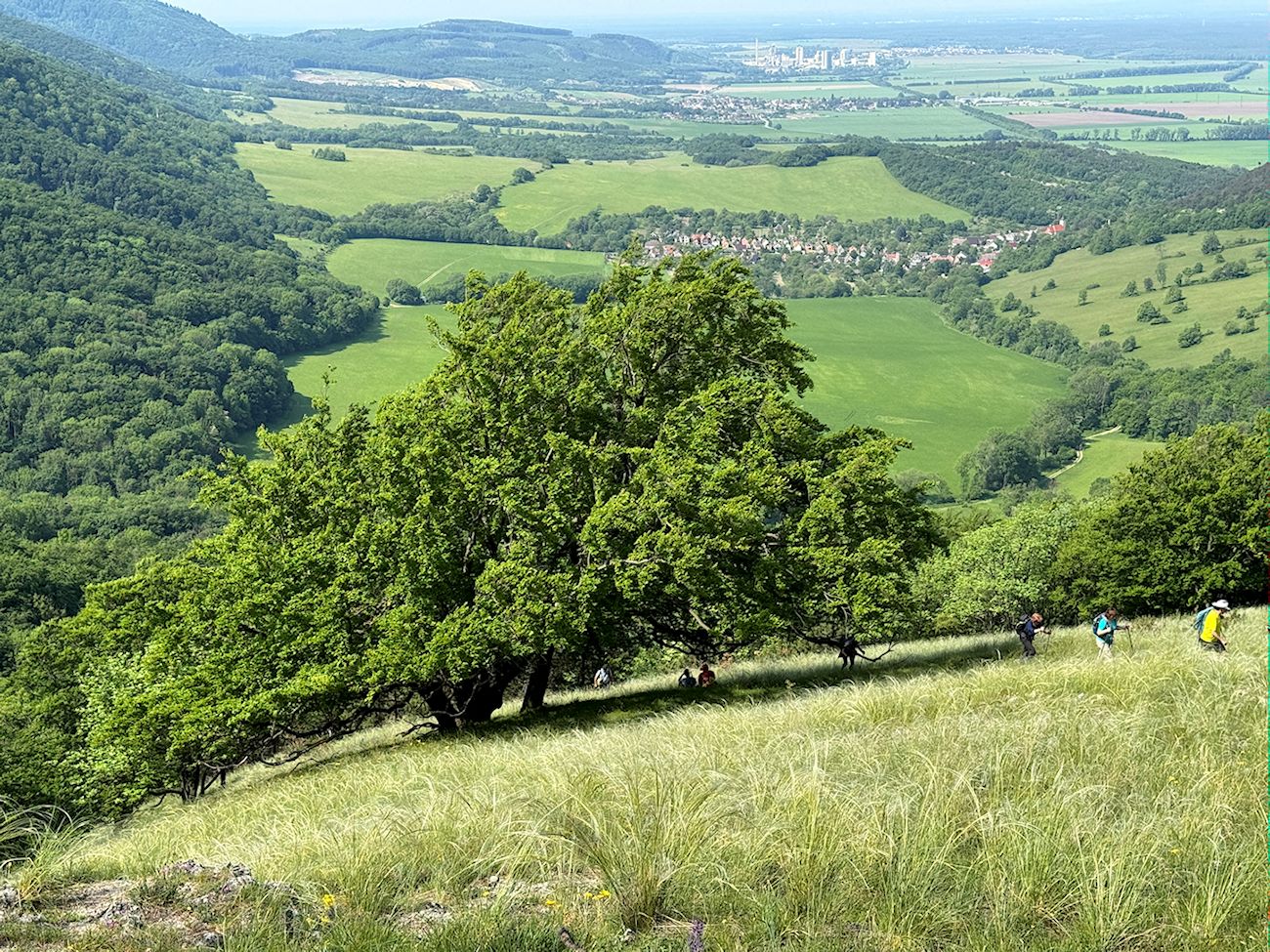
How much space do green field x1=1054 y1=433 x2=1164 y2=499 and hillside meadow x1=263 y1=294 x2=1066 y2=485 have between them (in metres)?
11.8

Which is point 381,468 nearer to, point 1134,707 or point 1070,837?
point 1134,707

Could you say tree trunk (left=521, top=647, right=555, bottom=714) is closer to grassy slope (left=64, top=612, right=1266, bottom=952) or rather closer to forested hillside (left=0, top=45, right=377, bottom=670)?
grassy slope (left=64, top=612, right=1266, bottom=952)

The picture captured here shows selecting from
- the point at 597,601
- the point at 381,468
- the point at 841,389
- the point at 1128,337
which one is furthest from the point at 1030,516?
the point at 1128,337

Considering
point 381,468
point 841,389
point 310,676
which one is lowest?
point 841,389

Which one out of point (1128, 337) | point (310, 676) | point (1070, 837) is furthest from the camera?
point (1128, 337)

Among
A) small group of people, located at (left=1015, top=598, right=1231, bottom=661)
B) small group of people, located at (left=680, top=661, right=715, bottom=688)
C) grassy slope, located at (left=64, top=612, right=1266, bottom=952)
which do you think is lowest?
small group of people, located at (left=680, top=661, right=715, bottom=688)

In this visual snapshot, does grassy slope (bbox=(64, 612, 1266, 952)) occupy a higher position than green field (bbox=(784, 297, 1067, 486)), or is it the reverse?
grassy slope (bbox=(64, 612, 1266, 952))

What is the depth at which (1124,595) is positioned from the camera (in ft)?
149

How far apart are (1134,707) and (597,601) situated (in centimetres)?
1417

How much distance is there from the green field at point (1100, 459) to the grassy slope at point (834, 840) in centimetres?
11832

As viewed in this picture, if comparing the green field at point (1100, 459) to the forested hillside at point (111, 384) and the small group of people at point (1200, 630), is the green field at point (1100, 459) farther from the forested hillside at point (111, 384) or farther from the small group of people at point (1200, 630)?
the small group of people at point (1200, 630)

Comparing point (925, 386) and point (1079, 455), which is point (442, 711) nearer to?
point (1079, 455)

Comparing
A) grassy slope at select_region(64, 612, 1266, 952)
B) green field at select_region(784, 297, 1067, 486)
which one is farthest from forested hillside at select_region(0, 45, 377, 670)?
green field at select_region(784, 297, 1067, 486)

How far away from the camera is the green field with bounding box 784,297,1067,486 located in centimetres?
14675
